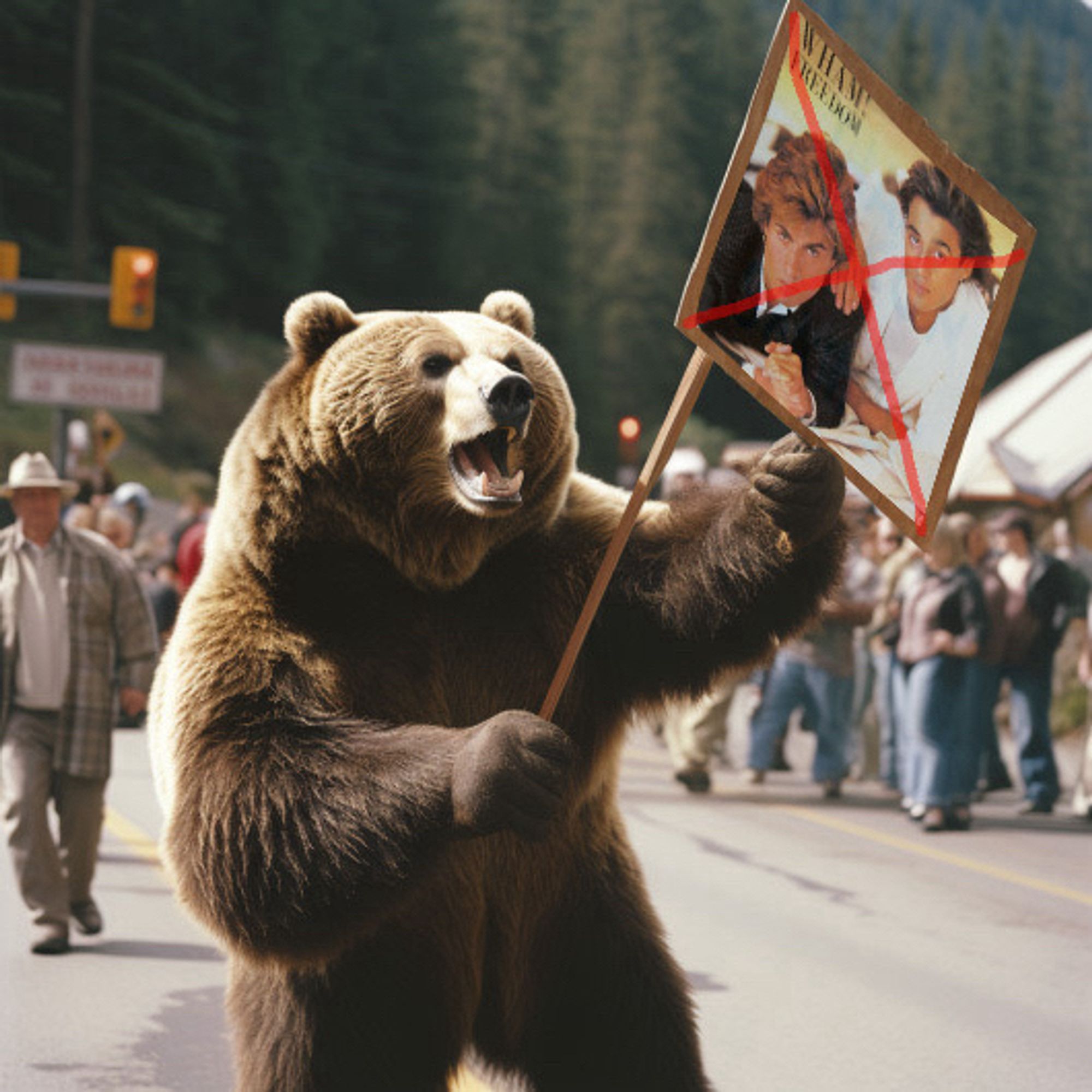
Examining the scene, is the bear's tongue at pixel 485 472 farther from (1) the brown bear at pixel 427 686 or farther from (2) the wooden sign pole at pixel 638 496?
(2) the wooden sign pole at pixel 638 496

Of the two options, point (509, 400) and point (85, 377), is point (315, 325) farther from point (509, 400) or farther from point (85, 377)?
point (85, 377)

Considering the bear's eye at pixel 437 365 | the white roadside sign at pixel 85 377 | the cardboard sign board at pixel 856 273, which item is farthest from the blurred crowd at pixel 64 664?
the white roadside sign at pixel 85 377

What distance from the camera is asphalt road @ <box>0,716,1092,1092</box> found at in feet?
19.9

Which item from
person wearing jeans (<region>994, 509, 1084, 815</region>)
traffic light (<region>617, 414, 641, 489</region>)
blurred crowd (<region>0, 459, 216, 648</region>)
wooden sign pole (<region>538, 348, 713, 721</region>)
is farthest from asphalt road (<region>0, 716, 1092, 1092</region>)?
traffic light (<region>617, 414, 641, 489</region>)

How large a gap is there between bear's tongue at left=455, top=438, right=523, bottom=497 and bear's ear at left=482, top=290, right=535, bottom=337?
1.61 feet

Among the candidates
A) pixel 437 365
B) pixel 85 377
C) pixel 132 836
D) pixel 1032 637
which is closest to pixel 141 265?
pixel 85 377

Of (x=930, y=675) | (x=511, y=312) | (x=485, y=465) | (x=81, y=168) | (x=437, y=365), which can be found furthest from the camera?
(x=81, y=168)

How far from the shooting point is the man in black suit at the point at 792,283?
9.96ft

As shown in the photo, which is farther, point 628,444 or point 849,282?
point 628,444

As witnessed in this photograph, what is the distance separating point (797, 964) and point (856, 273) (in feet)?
15.9

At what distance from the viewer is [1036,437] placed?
23141mm

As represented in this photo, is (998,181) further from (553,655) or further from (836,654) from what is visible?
(553,655)

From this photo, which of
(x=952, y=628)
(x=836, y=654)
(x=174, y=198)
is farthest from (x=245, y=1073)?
(x=174, y=198)

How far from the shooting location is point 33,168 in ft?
142
